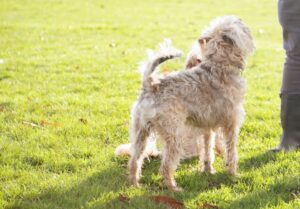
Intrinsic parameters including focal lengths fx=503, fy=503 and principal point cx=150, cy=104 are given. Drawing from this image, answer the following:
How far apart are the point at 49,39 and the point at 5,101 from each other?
268 inches

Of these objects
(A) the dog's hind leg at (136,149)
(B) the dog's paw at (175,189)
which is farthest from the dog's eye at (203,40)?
(B) the dog's paw at (175,189)

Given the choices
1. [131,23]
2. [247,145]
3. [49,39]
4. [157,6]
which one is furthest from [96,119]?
[157,6]

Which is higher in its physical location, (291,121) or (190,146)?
(291,121)

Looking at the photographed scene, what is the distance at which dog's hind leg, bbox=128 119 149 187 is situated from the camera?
543 centimetres

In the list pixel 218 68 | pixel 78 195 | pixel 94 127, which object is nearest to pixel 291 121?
pixel 218 68

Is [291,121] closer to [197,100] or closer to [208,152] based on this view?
[208,152]

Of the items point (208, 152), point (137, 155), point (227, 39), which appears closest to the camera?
point (137, 155)

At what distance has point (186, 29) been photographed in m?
17.6

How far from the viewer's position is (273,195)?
511 centimetres

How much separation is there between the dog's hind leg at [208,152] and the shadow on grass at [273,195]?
0.84 meters

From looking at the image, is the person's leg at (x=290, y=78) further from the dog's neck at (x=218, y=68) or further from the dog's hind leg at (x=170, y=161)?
the dog's hind leg at (x=170, y=161)

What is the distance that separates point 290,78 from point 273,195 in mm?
1972

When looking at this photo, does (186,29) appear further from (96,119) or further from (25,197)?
(25,197)

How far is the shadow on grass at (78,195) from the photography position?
4.95 m
